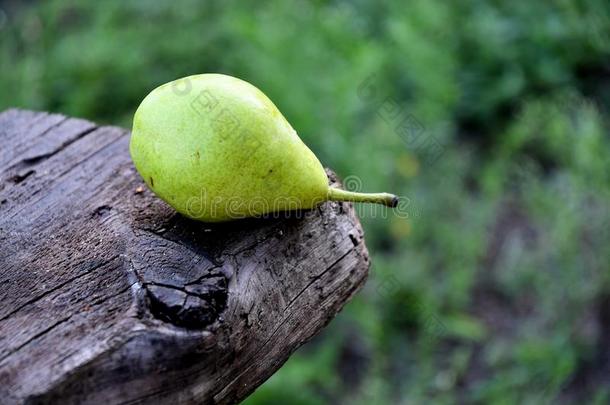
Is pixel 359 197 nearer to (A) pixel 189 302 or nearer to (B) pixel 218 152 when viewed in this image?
(B) pixel 218 152

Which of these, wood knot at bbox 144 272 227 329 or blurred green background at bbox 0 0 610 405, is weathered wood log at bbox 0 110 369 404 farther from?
blurred green background at bbox 0 0 610 405

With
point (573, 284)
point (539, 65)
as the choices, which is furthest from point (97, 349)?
point (539, 65)

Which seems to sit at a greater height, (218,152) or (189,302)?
(218,152)

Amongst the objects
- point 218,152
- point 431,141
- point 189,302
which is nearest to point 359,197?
point 218,152

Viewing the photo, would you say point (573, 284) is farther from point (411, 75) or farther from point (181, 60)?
point (181, 60)

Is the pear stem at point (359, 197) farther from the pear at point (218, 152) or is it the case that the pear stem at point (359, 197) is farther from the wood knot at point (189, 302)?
the wood knot at point (189, 302)
